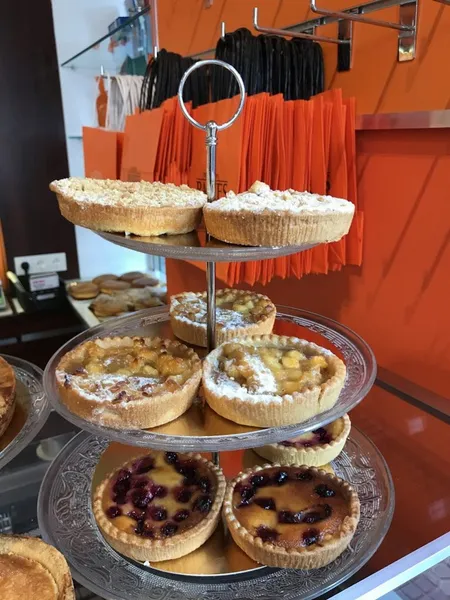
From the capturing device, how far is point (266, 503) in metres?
0.94

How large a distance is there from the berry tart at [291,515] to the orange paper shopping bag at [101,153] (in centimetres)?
136

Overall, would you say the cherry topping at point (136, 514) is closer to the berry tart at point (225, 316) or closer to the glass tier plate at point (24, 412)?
the glass tier plate at point (24, 412)

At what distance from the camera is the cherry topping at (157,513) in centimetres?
91

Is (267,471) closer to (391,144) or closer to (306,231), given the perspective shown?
(306,231)

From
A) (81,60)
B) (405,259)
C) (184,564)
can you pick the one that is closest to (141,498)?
(184,564)

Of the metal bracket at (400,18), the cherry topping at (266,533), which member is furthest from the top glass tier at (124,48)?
the cherry topping at (266,533)

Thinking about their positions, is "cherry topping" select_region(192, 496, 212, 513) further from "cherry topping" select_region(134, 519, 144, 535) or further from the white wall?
the white wall

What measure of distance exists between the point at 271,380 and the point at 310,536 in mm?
265

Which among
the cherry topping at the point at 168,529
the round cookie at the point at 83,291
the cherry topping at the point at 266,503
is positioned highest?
the cherry topping at the point at 266,503

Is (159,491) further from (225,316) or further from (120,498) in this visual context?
(225,316)

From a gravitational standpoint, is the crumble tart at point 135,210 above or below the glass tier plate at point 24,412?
above

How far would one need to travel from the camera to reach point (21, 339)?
305cm

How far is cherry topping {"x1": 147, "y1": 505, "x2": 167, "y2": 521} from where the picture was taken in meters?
0.91

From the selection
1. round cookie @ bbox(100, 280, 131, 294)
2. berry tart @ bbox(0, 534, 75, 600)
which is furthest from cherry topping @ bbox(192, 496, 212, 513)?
round cookie @ bbox(100, 280, 131, 294)
